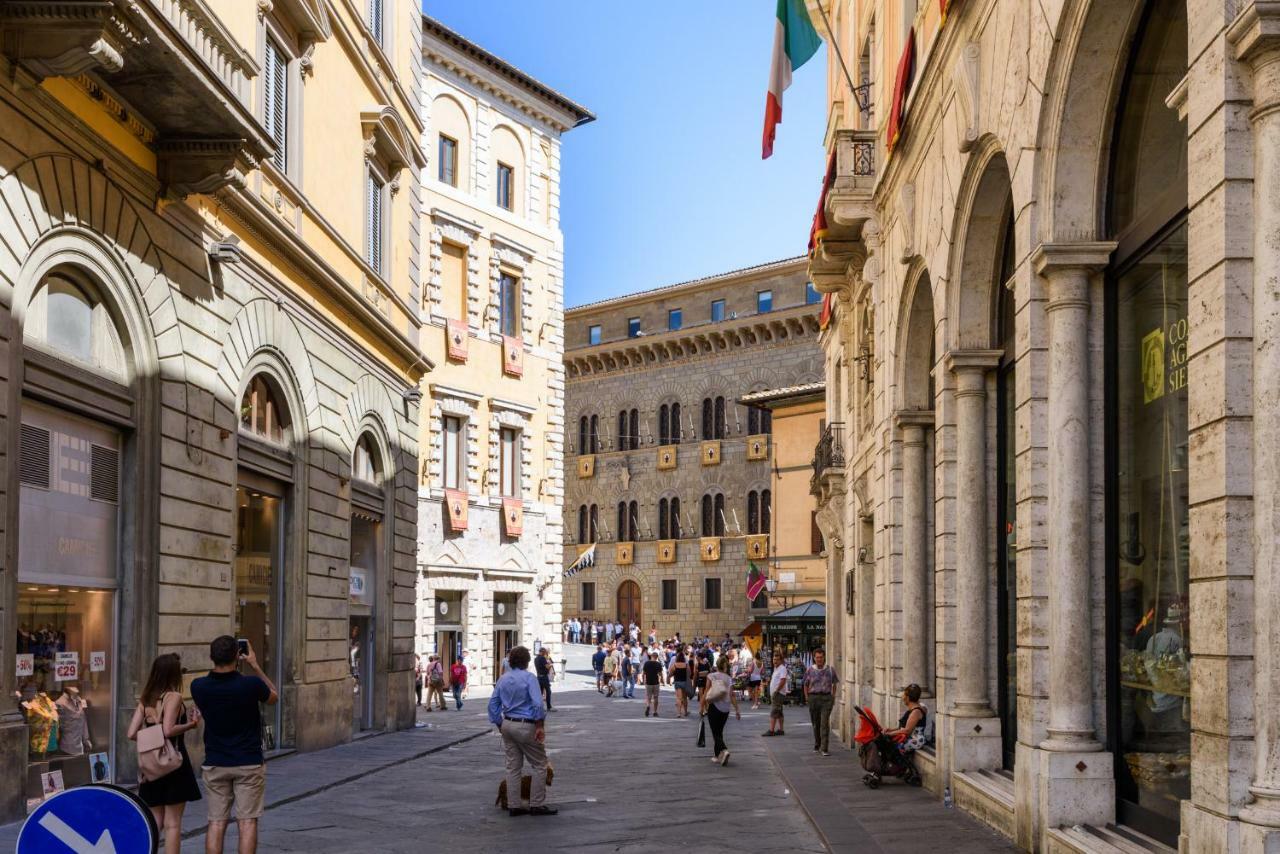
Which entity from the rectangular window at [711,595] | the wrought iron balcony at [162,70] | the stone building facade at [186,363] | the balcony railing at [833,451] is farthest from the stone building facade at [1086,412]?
the rectangular window at [711,595]

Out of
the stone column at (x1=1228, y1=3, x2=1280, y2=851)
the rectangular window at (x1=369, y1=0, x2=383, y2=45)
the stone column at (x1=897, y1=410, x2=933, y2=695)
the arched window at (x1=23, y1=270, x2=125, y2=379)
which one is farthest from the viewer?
the rectangular window at (x1=369, y1=0, x2=383, y2=45)

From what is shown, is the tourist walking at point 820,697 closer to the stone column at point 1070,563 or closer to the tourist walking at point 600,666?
the stone column at point 1070,563

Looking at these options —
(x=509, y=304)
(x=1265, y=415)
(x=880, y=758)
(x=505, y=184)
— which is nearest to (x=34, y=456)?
(x=880, y=758)

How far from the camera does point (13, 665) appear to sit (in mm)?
12523

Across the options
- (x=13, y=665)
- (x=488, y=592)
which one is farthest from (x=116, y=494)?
(x=488, y=592)

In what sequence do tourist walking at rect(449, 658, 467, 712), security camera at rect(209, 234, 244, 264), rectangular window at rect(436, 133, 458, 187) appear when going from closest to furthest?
1. security camera at rect(209, 234, 244, 264)
2. tourist walking at rect(449, 658, 467, 712)
3. rectangular window at rect(436, 133, 458, 187)

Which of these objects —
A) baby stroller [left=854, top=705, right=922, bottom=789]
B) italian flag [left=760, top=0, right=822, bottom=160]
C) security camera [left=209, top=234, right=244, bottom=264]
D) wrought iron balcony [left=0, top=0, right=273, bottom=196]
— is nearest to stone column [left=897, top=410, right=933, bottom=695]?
baby stroller [left=854, top=705, right=922, bottom=789]

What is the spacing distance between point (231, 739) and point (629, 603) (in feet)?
205

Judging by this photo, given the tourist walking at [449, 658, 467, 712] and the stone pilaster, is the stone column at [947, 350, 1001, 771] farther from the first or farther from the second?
the tourist walking at [449, 658, 467, 712]

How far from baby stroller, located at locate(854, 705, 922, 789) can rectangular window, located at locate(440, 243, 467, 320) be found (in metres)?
23.7

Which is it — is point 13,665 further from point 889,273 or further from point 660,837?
point 889,273

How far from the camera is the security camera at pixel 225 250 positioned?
17406 millimetres

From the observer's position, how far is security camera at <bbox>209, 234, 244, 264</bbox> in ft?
57.1

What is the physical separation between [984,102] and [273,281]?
31.5ft
